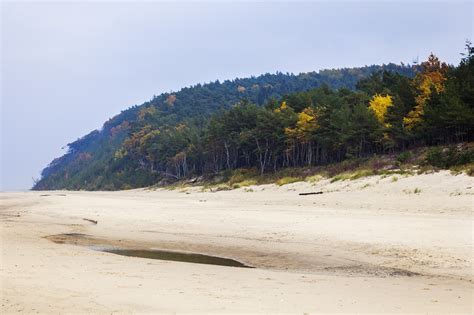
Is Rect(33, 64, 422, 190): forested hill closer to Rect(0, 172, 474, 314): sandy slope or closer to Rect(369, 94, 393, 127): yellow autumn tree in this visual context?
Rect(369, 94, 393, 127): yellow autumn tree

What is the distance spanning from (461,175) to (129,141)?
10731 centimetres

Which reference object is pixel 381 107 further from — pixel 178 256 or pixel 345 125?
pixel 178 256

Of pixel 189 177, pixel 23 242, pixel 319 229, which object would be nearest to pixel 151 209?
pixel 23 242

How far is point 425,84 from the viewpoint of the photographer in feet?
158

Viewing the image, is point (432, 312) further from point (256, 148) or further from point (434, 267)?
point (256, 148)

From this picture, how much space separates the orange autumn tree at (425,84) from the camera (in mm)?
44438

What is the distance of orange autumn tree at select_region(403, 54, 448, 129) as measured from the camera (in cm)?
4444

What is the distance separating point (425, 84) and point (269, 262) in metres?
42.0

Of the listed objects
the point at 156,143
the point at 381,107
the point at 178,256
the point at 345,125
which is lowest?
the point at 178,256

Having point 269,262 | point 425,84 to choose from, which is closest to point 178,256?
→ point 269,262

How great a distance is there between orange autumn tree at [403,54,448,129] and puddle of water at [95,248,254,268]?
34.6 m

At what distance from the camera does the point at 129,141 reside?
4815 inches

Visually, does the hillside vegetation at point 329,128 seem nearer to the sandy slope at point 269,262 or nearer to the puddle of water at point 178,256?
the sandy slope at point 269,262

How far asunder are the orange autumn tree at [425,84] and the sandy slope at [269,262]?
21.5m
